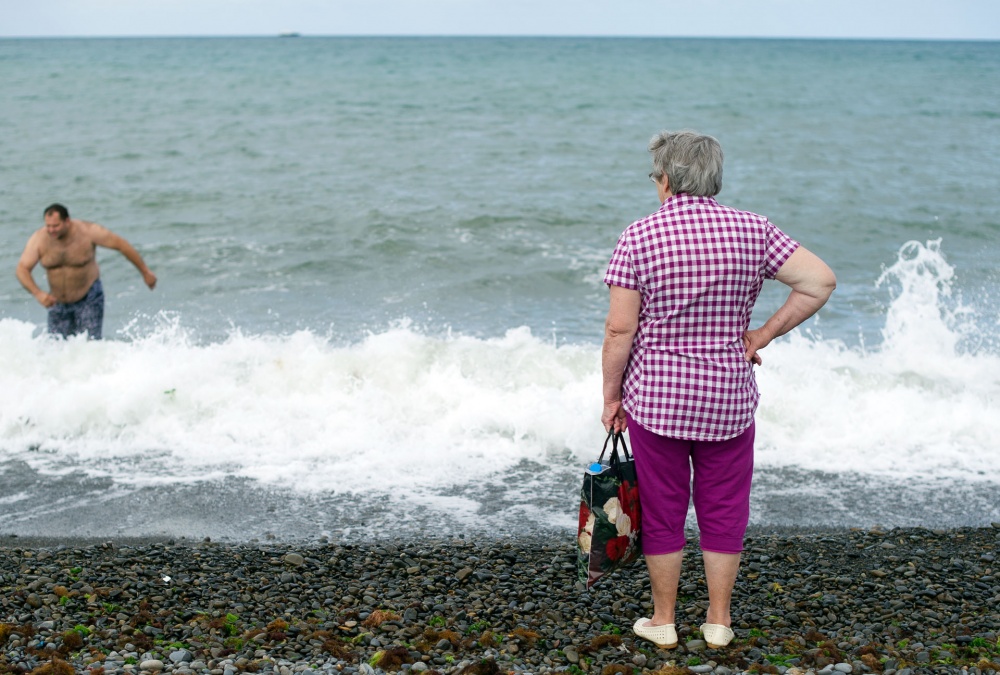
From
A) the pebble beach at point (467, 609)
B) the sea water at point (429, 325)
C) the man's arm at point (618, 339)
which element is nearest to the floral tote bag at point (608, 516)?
the man's arm at point (618, 339)

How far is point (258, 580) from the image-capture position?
473 cm

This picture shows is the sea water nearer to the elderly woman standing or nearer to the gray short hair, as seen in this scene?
the elderly woman standing

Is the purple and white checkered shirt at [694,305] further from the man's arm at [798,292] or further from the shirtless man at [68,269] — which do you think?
the shirtless man at [68,269]

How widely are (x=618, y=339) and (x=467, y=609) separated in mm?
1579

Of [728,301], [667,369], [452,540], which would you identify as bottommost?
[452,540]

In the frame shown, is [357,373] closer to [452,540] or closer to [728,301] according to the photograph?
[452,540]

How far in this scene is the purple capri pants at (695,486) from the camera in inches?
143

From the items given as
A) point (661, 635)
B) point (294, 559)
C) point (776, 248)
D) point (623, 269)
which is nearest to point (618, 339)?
point (623, 269)

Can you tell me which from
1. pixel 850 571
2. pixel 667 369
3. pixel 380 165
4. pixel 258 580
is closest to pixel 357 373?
pixel 258 580

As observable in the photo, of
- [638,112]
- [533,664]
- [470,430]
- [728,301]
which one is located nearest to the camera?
[728,301]

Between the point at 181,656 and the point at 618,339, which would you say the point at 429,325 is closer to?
the point at 181,656

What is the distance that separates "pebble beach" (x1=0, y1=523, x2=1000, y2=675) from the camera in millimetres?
Result: 3727

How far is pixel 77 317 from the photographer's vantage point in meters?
9.20

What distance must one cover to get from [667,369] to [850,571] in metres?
2.04
